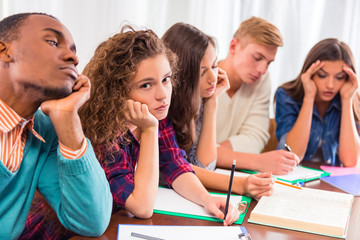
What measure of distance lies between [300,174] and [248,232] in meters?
0.64

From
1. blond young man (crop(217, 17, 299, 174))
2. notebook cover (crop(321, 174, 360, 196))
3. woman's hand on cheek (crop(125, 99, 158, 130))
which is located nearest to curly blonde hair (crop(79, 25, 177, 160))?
woman's hand on cheek (crop(125, 99, 158, 130))

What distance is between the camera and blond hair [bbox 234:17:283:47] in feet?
6.82

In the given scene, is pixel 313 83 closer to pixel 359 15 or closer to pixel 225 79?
pixel 225 79

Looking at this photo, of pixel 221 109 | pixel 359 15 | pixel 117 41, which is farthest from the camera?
pixel 359 15

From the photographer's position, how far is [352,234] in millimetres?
1009

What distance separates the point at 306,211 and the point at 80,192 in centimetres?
60

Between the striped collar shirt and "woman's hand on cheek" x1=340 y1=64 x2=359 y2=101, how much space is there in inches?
60.2

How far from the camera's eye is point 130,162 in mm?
1194

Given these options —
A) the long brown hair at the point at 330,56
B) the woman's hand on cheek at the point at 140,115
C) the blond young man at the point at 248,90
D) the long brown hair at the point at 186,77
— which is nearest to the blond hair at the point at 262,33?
the blond young man at the point at 248,90

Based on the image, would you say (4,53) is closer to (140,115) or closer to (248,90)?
(140,115)

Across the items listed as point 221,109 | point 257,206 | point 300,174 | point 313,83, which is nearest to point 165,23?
point 221,109

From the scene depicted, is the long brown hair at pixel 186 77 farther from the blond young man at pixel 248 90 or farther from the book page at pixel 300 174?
the blond young man at pixel 248 90

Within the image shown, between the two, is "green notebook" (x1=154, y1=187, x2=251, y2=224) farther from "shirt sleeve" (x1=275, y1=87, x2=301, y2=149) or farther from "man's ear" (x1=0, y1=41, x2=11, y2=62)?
"shirt sleeve" (x1=275, y1=87, x2=301, y2=149)

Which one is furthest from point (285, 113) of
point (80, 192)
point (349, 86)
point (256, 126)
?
point (80, 192)
